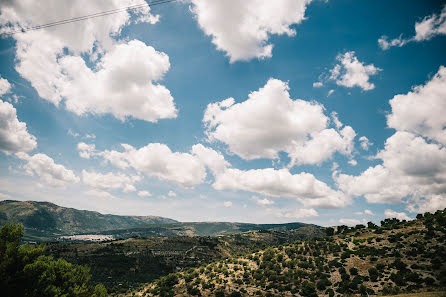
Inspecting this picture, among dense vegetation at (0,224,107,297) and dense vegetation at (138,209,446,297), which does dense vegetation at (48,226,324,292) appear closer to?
dense vegetation at (138,209,446,297)

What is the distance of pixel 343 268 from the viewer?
42.1 metres

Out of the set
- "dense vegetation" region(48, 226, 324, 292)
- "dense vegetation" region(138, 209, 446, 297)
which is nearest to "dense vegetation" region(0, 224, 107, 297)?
"dense vegetation" region(138, 209, 446, 297)

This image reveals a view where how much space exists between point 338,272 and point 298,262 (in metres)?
10.1

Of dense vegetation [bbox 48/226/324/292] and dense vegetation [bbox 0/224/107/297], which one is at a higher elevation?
dense vegetation [bbox 0/224/107/297]

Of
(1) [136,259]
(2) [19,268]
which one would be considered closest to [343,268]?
(2) [19,268]

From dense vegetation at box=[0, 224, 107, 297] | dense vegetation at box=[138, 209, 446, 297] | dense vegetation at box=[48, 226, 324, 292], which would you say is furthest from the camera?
dense vegetation at box=[48, 226, 324, 292]

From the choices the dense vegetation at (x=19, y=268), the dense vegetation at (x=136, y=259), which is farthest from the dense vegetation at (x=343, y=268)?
the dense vegetation at (x=136, y=259)

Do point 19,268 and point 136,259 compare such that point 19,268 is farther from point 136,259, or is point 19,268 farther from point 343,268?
point 136,259

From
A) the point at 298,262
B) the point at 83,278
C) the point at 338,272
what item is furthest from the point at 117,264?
the point at 338,272

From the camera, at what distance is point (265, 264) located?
2124 inches

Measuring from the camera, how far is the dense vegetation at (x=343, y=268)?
1379 inches

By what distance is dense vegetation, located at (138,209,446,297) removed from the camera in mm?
35031

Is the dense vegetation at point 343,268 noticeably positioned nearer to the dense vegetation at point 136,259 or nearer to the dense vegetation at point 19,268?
the dense vegetation at point 19,268

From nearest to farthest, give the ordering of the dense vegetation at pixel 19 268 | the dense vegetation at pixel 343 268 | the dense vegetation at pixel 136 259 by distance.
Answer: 1. the dense vegetation at pixel 19 268
2. the dense vegetation at pixel 343 268
3. the dense vegetation at pixel 136 259
